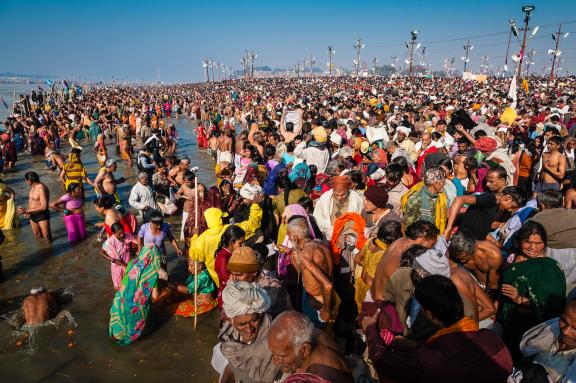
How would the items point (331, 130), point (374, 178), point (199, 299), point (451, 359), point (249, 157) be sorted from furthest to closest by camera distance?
1. point (331, 130)
2. point (249, 157)
3. point (374, 178)
4. point (199, 299)
5. point (451, 359)

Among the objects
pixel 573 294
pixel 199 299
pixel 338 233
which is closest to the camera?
pixel 573 294

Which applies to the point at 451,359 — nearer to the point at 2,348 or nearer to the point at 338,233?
the point at 338,233

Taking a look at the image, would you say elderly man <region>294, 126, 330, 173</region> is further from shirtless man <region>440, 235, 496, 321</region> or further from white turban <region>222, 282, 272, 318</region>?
white turban <region>222, 282, 272, 318</region>

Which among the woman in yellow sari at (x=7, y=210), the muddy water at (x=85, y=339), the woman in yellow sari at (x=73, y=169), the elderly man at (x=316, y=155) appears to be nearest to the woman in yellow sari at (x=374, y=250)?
the muddy water at (x=85, y=339)

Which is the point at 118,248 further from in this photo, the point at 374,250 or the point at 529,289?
the point at 529,289

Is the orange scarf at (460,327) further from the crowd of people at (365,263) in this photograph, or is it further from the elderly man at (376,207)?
the elderly man at (376,207)

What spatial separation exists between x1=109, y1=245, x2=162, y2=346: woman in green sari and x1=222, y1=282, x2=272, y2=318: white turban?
2.06m

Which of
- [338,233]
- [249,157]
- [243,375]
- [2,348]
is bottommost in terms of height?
[2,348]

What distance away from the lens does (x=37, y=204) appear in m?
6.98

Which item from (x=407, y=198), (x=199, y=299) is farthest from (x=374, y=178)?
(x=199, y=299)

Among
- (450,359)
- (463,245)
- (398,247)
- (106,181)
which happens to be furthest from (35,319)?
(463,245)

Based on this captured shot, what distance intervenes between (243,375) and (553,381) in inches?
72.6

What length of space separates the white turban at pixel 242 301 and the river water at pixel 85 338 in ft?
6.48

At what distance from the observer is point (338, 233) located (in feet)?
14.0
